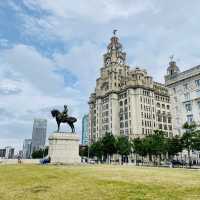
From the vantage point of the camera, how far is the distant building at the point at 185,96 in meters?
65.8

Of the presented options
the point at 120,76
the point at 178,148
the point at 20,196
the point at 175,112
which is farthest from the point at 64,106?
the point at 120,76

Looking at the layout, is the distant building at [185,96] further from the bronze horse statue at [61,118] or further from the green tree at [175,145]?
the bronze horse statue at [61,118]

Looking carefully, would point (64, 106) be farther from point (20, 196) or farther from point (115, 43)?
point (115, 43)

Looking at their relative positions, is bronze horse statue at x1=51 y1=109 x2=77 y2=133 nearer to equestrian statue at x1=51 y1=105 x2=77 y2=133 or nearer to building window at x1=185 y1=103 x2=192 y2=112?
equestrian statue at x1=51 y1=105 x2=77 y2=133

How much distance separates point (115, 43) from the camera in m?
155

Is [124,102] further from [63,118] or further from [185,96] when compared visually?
[63,118]

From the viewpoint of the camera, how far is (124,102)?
426ft

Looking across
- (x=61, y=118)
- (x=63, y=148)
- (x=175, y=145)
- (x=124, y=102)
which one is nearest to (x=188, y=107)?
(x=175, y=145)

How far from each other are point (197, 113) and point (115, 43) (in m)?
101

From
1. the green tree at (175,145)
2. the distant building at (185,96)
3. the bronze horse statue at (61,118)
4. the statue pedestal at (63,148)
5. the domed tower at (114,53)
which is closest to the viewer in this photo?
the statue pedestal at (63,148)

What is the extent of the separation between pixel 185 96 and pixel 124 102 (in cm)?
6197

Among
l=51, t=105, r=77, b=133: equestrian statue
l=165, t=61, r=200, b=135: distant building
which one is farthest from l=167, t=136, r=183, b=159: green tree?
l=51, t=105, r=77, b=133: equestrian statue

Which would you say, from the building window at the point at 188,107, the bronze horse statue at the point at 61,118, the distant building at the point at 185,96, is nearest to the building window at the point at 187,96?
the distant building at the point at 185,96

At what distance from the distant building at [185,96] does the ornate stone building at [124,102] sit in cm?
4598
